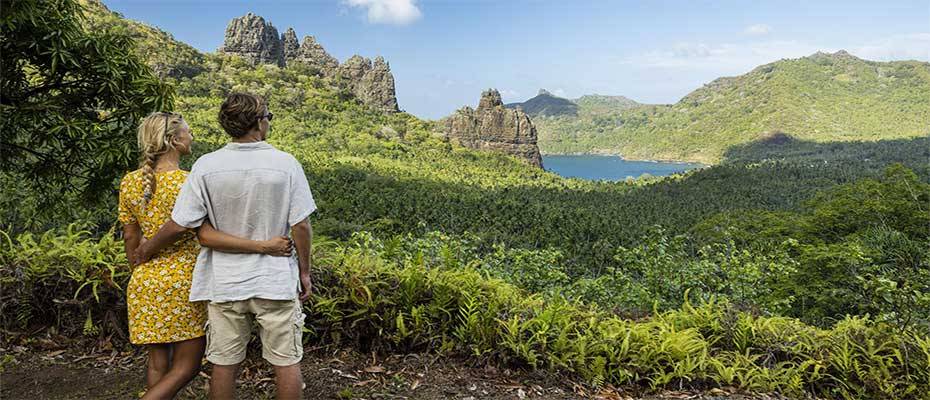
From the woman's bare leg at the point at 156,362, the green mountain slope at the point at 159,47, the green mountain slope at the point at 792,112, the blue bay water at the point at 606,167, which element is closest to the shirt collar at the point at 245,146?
the woman's bare leg at the point at 156,362

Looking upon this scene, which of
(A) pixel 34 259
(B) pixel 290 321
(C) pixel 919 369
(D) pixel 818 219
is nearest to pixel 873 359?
(C) pixel 919 369

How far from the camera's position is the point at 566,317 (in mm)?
3295

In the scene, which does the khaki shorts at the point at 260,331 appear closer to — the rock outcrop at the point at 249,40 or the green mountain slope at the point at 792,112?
the rock outcrop at the point at 249,40

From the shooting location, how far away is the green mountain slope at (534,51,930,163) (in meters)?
140

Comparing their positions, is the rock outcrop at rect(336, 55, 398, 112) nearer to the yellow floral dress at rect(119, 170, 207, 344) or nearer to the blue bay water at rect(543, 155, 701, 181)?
the blue bay water at rect(543, 155, 701, 181)

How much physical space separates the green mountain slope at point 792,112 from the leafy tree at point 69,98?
149 m

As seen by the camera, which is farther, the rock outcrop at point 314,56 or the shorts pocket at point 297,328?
the rock outcrop at point 314,56

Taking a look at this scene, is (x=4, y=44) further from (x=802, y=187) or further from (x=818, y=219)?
(x=802, y=187)

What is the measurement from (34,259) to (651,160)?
170443mm

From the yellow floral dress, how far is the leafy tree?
1.26 m

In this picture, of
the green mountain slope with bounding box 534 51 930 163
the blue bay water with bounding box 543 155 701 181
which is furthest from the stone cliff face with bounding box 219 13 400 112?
the green mountain slope with bounding box 534 51 930 163

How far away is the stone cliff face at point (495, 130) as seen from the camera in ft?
319

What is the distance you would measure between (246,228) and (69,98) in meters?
2.26

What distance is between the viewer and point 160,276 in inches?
79.5
